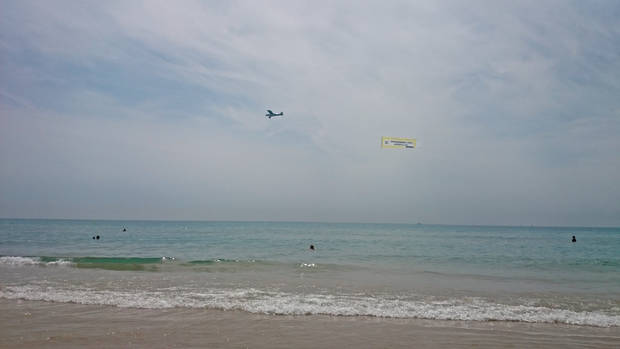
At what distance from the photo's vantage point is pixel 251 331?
9.52m

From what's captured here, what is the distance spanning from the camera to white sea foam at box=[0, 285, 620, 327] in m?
11.5

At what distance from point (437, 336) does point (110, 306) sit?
9406 millimetres

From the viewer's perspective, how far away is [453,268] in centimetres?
2456

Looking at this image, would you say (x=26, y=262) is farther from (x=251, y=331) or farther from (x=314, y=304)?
(x=251, y=331)

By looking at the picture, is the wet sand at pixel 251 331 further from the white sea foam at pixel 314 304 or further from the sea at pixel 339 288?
the sea at pixel 339 288

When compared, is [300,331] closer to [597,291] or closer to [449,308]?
[449,308]

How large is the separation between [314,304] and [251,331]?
3514 mm

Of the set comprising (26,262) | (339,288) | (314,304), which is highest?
(314,304)

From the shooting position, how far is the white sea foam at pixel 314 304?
11484 mm

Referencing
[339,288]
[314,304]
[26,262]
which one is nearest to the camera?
[314,304]

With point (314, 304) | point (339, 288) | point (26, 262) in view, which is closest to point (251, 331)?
point (314, 304)

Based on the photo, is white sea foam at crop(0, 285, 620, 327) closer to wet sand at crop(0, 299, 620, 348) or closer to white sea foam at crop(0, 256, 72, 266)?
wet sand at crop(0, 299, 620, 348)

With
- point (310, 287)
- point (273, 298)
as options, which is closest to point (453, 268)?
point (310, 287)

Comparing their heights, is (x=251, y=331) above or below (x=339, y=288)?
above
